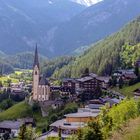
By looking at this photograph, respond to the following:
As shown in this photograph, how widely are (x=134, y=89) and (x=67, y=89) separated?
19560 mm

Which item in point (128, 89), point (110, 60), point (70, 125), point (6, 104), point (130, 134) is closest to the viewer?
point (130, 134)

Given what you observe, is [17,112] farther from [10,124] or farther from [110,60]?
[110,60]

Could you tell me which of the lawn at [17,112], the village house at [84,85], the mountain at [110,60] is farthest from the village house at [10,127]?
the mountain at [110,60]

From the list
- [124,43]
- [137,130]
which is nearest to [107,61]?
[124,43]

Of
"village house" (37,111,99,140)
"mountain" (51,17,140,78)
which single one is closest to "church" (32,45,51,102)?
"mountain" (51,17,140,78)

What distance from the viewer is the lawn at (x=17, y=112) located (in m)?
108

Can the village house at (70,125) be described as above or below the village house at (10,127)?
above

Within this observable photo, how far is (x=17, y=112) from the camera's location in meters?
109

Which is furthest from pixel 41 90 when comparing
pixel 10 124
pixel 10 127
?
pixel 10 127

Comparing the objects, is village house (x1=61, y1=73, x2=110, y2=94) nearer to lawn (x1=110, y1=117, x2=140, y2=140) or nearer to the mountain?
the mountain

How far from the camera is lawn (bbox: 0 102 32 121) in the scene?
107812mm

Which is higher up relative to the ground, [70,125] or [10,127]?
[70,125]

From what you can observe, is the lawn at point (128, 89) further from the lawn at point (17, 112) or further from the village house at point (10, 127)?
the village house at point (10, 127)

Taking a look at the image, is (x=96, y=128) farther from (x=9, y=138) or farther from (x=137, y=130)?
(x=9, y=138)
